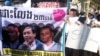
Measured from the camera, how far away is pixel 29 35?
193 cm

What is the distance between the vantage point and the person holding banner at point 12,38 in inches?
76.2

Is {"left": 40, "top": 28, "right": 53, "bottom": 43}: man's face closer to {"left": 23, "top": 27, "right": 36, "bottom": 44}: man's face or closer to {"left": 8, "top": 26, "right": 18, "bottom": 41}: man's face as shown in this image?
{"left": 23, "top": 27, "right": 36, "bottom": 44}: man's face

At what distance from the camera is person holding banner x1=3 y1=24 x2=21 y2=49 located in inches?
76.2

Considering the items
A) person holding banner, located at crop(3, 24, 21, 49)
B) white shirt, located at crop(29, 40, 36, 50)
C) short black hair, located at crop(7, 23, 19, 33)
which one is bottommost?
white shirt, located at crop(29, 40, 36, 50)

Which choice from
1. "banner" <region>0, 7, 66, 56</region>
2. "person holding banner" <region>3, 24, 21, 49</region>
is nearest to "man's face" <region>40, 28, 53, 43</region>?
"banner" <region>0, 7, 66, 56</region>

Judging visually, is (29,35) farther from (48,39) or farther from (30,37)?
(48,39)

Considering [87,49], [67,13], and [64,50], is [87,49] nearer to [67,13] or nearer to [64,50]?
[64,50]

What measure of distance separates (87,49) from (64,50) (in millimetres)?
187

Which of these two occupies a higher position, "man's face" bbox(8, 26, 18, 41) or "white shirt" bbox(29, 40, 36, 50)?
"man's face" bbox(8, 26, 18, 41)

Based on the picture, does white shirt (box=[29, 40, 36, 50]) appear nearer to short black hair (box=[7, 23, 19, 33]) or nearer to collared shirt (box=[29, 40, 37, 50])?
collared shirt (box=[29, 40, 37, 50])

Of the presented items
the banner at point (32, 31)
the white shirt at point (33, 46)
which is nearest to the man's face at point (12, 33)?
the banner at point (32, 31)

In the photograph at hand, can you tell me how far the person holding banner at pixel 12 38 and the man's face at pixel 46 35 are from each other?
8.0 inches

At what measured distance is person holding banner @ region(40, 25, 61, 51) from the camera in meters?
1.90

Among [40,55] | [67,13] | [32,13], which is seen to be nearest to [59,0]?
[67,13]
